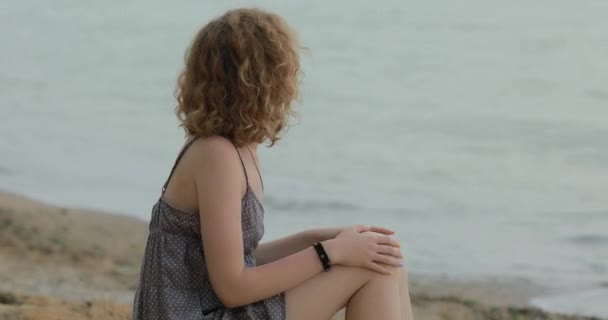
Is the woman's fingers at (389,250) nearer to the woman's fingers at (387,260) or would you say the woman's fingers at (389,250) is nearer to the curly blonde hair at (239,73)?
→ the woman's fingers at (387,260)

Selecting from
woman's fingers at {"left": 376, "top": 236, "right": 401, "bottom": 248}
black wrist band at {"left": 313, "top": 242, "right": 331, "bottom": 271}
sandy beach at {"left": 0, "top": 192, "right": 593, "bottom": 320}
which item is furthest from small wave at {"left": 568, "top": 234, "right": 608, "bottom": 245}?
black wrist band at {"left": 313, "top": 242, "right": 331, "bottom": 271}

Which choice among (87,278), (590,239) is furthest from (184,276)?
(590,239)

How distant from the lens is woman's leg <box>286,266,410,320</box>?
2.62m

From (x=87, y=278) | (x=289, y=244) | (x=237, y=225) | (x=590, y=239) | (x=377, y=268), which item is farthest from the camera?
(x=590, y=239)

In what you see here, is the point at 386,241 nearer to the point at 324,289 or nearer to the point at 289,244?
the point at 324,289

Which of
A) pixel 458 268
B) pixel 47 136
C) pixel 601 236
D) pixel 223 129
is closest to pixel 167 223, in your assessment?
pixel 223 129

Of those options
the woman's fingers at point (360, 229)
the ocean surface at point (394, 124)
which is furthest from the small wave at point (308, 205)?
the woman's fingers at point (360, 229)

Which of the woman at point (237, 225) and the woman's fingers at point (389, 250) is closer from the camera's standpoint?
the woman at point (237, 225)

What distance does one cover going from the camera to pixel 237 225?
2508 mm

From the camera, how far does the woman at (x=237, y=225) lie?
2.52 m

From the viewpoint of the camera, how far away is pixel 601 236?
7.27m

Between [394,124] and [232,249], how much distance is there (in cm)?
795

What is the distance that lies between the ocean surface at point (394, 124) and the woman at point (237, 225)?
9.80 ft

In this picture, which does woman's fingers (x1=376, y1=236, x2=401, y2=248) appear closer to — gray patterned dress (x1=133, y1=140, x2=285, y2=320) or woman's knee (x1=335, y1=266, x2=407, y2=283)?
woman's knee (x1=335, y1=266, x2=407, y2=283)
